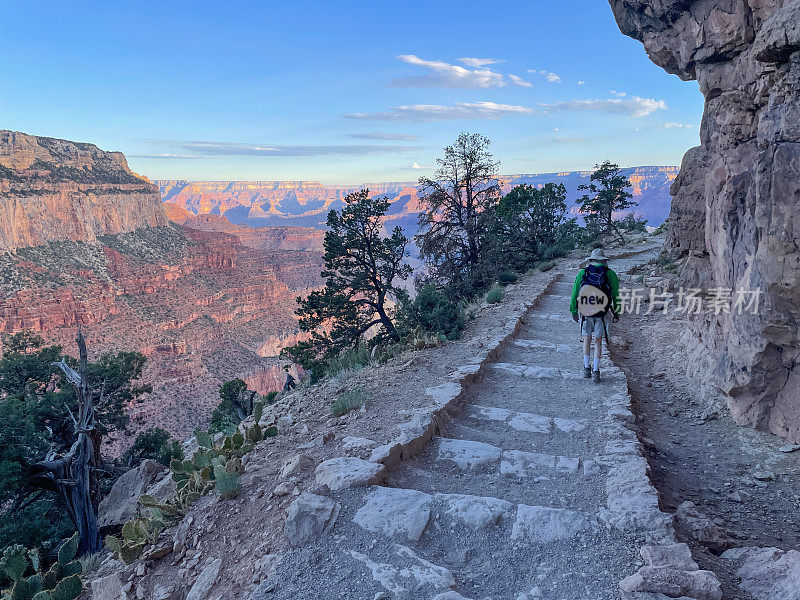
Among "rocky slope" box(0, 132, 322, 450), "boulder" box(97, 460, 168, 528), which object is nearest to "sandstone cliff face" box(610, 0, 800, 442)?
"boulder" box(97, 460, 168, 528)

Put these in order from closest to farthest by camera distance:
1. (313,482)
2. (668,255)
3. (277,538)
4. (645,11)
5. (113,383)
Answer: (277,538) < (313,482) < (645,11) < (668,255) < (113,383)

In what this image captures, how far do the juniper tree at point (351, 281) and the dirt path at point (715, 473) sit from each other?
955cm

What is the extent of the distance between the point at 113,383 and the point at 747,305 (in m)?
18.1

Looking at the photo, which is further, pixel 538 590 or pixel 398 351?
pixel 398 351

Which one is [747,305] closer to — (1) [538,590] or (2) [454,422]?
(2) [454,422]

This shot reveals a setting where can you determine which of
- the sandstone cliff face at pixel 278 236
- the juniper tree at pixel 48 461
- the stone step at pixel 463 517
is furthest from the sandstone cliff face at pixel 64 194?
the stone step at pixel 463 517

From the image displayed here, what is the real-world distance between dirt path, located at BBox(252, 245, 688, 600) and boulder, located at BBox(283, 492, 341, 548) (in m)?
0.01

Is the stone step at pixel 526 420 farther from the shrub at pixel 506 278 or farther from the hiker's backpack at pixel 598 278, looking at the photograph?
the shrub at pixel 506 278

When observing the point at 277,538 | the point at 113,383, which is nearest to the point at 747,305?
the point at 277,538

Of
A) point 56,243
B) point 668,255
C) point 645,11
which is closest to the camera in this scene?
point 645,11

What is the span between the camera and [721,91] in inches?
247

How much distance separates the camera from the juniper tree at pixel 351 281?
49.5 feet

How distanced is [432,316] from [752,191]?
18.3ft

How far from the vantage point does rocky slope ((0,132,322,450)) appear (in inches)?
1772
